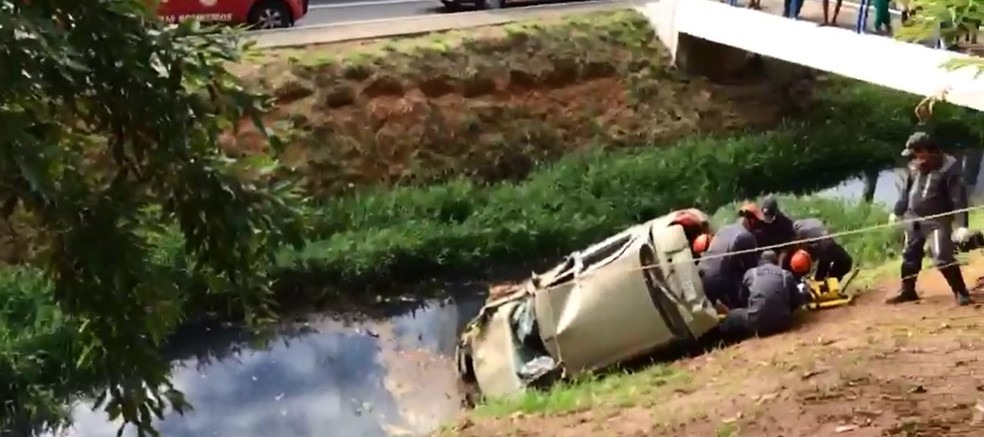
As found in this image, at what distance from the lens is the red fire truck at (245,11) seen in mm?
13133

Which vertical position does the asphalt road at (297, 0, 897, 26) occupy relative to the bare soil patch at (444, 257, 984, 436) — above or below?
above

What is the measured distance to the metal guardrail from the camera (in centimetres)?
1334

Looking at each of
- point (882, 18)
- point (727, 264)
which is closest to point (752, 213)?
point (727, 264)

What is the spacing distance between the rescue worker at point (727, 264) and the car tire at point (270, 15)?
7444 millimetres

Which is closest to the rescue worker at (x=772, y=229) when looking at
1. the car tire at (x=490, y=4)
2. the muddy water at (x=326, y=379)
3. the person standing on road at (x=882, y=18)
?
the muddy water at (x=326, y=379)

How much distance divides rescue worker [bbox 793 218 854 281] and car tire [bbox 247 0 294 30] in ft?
24.8

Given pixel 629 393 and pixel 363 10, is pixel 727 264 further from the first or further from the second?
pixel 363 10

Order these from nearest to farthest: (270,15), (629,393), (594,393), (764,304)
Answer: (629,393), (594,393), (764,304), (270,15)

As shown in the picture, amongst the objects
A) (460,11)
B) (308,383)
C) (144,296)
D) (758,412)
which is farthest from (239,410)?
(460,11)

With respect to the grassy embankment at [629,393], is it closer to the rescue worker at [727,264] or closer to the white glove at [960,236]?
the white glove at [960,236]

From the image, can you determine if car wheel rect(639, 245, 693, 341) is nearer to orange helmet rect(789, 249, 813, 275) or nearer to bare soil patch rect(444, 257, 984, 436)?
bare soil patch rect(444, 257, 984, 436)

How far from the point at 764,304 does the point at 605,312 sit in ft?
3.53

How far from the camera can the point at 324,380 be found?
952 centimetres

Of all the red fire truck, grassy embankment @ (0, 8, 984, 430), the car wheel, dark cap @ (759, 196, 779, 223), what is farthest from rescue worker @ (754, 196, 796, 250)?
the red fire truck
